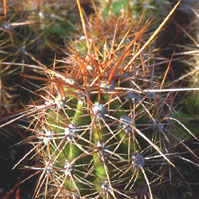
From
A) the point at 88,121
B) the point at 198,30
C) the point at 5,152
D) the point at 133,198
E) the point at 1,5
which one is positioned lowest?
the point at 5,152

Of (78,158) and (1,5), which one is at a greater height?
(1,5)

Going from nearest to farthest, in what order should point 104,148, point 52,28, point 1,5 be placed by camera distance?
point 104,148, point 1,5, point 52,28

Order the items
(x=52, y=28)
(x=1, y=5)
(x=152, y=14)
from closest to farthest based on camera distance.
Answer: (x=1, y=5), (x=152, y=14), (x=52, y=28)

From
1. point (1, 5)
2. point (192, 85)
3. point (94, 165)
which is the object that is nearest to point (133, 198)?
point (94, 165)

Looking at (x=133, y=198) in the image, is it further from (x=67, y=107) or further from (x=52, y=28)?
(x=52, y=28)

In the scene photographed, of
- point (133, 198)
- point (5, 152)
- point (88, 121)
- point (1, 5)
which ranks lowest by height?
point (5, 152)

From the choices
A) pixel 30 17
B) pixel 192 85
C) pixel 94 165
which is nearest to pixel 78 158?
pixel 94 165

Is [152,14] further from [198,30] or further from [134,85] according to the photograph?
[134,85]

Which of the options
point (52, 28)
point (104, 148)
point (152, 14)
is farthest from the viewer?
point (52, 28)

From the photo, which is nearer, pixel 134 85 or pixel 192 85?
pixel 134 85
